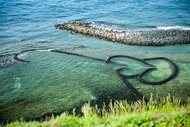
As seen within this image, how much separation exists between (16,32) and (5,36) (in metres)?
1.65

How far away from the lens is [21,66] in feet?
52.5

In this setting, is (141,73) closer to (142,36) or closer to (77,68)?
(77,68)

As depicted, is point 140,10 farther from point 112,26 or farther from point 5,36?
point 5,36

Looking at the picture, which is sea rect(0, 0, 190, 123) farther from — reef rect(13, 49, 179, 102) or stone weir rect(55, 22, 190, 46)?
stone weir rect(55, 22, 190, 46)

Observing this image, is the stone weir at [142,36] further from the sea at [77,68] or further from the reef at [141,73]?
the reef at [141,73]

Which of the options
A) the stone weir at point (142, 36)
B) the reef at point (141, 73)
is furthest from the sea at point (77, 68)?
the stone weir at point (142, 36)

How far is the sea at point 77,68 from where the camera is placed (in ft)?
38.8

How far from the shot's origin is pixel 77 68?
15539 mm

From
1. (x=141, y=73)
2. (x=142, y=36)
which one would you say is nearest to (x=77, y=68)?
(x=141, y=73)

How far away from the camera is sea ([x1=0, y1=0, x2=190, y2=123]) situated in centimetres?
1181

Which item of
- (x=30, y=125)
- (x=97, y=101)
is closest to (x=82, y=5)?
(x=97, y=101)

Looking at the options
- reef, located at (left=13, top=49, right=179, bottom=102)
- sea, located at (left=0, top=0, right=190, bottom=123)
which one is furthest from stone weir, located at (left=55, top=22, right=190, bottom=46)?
reef, located at (left=13, top=49, right=179, bottom=102)

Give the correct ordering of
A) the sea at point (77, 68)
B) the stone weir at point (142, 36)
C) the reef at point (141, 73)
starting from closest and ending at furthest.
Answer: the sea at point (77, 68)
the reef at point (141, 73)
the stone weir at point (142, 36)

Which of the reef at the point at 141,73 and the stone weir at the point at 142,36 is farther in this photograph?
the stone weir at the point at 142,36
